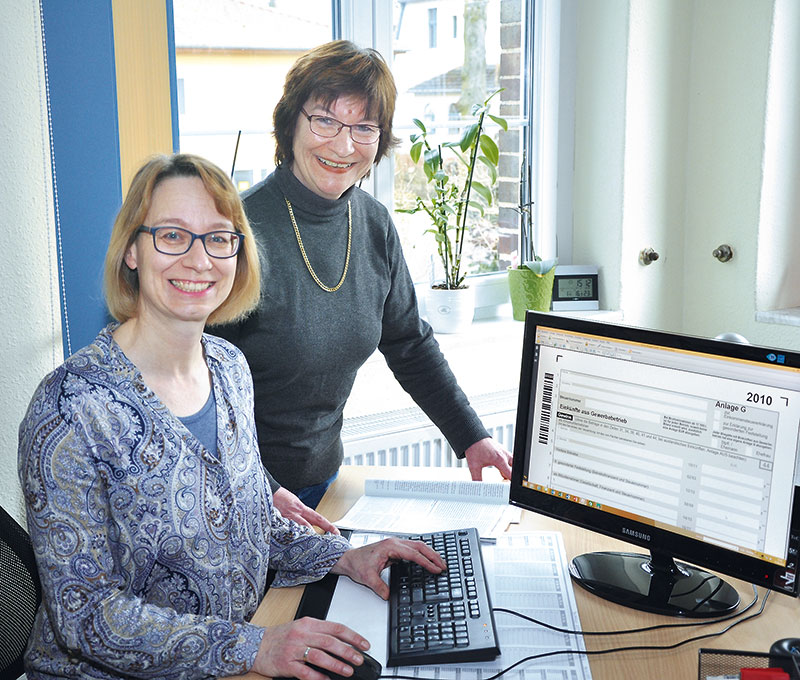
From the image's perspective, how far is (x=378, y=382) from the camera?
8.97 feet

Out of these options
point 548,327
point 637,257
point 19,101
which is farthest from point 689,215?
point 19,101

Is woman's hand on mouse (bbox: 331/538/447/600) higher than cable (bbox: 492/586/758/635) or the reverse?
higher

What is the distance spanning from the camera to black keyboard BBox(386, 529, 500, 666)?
1190mm

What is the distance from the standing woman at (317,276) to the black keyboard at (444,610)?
1.42ft

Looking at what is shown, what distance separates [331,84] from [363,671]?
3.95 feet

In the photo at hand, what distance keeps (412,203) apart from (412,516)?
4.76ft

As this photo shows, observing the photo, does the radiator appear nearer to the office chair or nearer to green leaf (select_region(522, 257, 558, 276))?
green leaf (select_region(522, 257, 558, 276))

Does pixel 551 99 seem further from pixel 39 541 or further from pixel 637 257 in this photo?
pixel 39 541

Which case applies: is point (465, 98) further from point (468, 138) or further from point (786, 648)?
point (786, 648)

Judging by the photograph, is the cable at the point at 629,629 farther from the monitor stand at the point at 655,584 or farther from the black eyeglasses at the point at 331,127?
the black eyeglasses at the point at 331,127

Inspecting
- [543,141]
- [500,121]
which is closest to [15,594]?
[500,121]

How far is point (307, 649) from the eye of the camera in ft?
3.84

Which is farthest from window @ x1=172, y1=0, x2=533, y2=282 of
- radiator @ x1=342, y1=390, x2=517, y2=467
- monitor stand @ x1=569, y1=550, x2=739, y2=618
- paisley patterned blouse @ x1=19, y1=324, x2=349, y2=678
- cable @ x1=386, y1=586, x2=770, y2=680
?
cable @ x1=386, y1=586, x2=770, y2=680

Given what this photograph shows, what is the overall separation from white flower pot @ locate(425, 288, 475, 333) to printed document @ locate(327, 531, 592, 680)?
136cm
